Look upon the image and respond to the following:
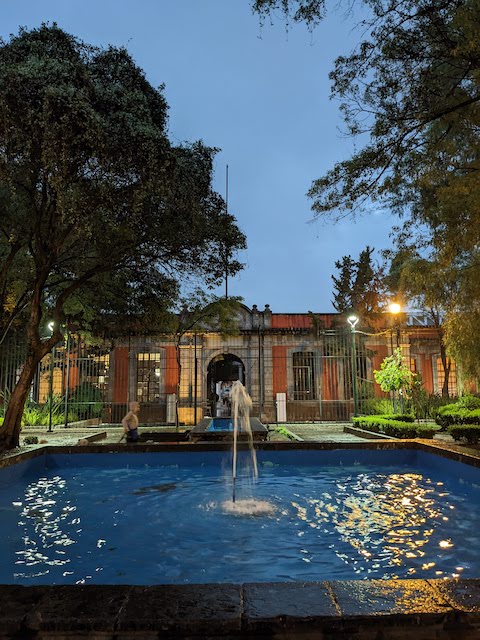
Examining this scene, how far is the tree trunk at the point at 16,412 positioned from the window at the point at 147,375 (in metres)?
12.1

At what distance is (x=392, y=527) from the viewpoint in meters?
5.25

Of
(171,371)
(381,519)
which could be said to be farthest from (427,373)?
(381,519)

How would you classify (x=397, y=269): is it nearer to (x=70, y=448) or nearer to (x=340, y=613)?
(x=70, y=448)

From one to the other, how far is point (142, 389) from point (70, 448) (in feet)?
41.0

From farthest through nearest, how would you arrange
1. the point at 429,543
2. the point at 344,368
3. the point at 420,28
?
the point at 344,368 → the point at 420,28 → the point at 429,543

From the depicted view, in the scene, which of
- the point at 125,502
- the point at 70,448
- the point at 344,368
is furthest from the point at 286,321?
the point at 125,502

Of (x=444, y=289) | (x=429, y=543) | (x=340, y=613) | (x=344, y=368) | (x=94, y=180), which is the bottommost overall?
(x=429, y=543)

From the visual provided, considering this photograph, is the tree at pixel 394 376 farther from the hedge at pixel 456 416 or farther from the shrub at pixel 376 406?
the shrub at pixel 376 406

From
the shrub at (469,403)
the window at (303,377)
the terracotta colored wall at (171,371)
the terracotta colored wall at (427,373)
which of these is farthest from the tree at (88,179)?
the terracotta colored wall at (427,373)

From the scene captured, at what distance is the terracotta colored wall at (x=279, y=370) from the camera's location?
21.6 m

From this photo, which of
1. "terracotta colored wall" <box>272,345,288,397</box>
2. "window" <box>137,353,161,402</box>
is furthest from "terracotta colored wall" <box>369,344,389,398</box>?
"window" <box>137,353,161,402</box>

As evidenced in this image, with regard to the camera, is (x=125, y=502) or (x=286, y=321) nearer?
(x=125, y=502)

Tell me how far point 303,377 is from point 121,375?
8.39 m

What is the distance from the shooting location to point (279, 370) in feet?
71.6
